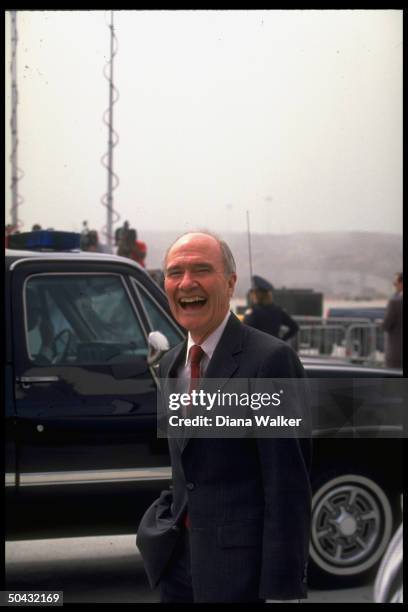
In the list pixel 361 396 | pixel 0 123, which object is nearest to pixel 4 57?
pixel 0 123

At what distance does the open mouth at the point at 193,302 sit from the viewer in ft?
8.88

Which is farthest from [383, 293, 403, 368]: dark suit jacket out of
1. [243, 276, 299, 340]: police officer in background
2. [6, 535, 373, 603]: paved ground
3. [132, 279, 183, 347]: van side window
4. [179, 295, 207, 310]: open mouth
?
[179, 295, 207, 310]: open mouth

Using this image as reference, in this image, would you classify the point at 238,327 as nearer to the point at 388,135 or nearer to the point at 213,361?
the point at 213,361

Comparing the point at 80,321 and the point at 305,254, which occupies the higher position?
the point at 305,254

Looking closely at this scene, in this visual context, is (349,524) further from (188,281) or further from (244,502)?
(188,281)

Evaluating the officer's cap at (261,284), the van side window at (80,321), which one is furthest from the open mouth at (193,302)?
the van side window at (80,321)

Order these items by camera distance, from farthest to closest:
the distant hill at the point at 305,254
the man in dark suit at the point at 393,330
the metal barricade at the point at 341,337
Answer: the metal barricade at the point at 341,337 < the man in dark suit at the point at 393,330 < the distant hill at the point at 305,254

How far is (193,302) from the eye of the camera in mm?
2707

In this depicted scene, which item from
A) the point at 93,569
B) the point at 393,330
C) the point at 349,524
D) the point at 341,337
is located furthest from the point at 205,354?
the point at 341,337

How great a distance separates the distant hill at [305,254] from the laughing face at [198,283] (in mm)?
440

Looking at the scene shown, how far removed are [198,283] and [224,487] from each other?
495 mm

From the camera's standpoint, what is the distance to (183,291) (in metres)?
2.71

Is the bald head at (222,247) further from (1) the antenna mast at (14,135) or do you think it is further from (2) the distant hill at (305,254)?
(1) the antenna mast at (14,135)
